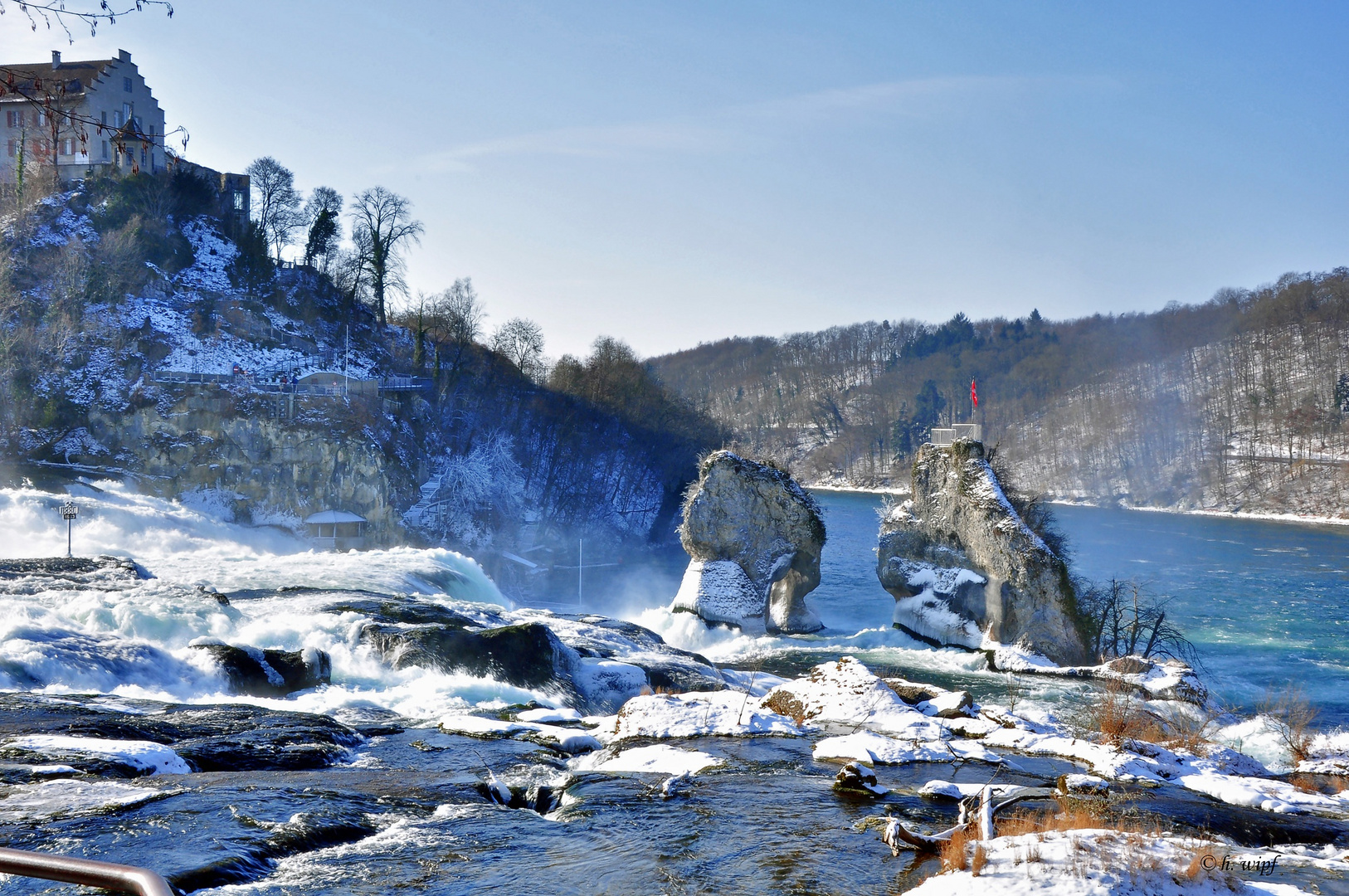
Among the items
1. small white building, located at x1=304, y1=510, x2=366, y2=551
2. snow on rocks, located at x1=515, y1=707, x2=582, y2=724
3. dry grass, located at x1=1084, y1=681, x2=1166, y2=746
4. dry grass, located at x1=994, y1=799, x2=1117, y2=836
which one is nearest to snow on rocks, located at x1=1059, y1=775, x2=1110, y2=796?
dry grass, located at x1=994, y1=799, x2=1117, y2=836

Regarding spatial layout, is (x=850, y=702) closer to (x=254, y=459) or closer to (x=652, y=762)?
(x=652, y=762)

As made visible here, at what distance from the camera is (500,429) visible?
74562 millimetres

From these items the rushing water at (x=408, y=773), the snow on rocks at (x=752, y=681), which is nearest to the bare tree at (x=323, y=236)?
the rushing water at (x=408, y=773)

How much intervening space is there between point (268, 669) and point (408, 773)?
8101 millimetres

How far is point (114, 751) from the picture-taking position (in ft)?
38.5

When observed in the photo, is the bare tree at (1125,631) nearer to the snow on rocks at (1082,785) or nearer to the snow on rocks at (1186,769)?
the snow on rocks at (1186,769)

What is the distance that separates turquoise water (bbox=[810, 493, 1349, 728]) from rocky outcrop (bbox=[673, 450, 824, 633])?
9.27ft

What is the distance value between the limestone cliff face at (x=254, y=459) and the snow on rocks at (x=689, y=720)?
43259 mm

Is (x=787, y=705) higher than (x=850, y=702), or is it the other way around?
(x=850, y=702)

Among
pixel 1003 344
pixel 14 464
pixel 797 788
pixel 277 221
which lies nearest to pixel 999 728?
pixel 797 788

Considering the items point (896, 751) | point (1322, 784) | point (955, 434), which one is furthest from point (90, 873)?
point (955, 434)

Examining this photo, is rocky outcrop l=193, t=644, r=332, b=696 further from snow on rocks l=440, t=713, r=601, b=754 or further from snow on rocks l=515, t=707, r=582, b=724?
snow on rocks l=515, t=707, r=582, b=724

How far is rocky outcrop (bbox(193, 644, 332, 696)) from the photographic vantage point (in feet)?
60.9

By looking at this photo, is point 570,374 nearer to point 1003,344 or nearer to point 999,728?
point 999,728
